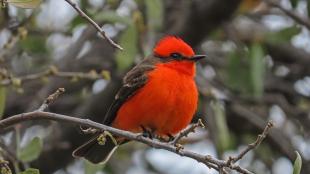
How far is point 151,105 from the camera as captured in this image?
4188 mm

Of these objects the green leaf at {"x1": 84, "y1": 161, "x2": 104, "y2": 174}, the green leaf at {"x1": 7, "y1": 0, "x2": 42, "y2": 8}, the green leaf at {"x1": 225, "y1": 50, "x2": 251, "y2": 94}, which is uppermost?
the green leaf at {"x1": 7, "y1": 0, "x2": 42, "y2": 8}

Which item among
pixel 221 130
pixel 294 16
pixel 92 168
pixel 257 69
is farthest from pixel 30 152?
pixel 294 16

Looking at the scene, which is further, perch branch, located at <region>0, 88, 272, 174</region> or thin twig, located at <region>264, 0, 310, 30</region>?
thin twig, located at <region>264, 0, 310, 30</region>

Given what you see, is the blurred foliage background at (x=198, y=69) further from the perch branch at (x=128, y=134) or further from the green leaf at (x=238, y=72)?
the perch branch at (x=128, y=134)

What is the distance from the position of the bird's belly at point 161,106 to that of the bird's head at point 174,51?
347mm

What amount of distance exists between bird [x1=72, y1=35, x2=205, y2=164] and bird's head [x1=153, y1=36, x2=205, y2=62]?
0.52ft

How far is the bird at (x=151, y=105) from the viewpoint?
13.7 feet

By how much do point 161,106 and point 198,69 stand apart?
6.45ft

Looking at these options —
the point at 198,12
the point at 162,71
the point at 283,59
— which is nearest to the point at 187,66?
the point at 162,71

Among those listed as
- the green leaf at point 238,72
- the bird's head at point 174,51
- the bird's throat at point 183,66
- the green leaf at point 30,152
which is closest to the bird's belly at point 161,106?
the bird's throat at point 183,66

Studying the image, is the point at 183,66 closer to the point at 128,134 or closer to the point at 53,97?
the point at 128,134

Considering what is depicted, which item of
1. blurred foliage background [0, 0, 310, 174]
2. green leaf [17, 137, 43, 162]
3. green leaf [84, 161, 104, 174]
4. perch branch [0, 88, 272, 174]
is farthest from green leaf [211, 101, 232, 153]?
perch branch [0, 88, 272, 174]

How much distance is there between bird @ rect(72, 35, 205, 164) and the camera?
4.19 m

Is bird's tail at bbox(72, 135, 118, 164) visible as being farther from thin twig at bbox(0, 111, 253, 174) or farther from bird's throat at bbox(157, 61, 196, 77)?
thin twig at bbox(0, 111, 253, 174)
